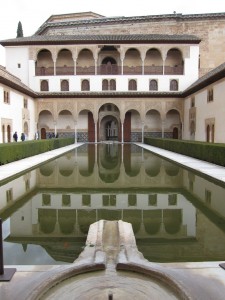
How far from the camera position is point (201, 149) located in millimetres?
14422

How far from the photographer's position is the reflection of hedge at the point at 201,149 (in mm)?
12148

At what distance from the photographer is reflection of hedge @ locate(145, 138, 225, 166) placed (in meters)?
12.1

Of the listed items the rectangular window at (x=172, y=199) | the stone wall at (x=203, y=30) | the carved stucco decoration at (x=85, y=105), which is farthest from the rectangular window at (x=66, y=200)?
the stone wall at (x=203, y=30)

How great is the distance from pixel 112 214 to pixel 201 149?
9521 mm

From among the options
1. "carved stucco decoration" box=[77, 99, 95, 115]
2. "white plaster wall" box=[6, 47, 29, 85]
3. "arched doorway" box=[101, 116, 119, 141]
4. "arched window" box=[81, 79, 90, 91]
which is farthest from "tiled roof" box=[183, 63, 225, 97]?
"white plaster wall" box=[6, 47, 29, 85]

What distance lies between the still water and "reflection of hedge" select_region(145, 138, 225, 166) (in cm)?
256

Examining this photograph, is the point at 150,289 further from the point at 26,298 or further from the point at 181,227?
the point at 181,227

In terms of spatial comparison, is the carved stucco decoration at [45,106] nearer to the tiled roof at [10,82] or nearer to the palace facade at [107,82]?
the palace facade at [107,82]

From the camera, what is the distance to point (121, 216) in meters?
5.88

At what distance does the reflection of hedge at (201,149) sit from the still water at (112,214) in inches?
101

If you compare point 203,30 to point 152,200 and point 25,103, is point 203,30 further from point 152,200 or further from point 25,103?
point 152,200

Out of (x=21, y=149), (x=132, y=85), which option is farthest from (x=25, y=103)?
(x=21, y=149)

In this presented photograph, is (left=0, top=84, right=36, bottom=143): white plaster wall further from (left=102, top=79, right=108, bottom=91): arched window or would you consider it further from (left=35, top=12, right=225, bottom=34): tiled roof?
(left=35, top=12, right=225, bottom=34): tiled roof

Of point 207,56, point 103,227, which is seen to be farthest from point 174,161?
point 207,56
